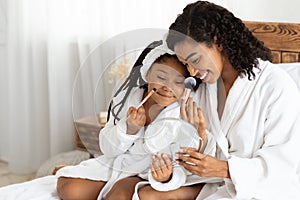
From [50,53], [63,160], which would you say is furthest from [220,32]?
[50,53]

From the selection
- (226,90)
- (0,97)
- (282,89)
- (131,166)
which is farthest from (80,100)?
(0,97)

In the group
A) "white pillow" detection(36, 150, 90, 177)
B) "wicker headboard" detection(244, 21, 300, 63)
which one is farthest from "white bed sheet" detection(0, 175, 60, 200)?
"white pillow" detection(36, 150, 90, 177)

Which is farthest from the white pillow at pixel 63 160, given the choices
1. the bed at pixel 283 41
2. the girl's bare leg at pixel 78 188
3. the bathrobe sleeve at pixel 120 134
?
the bathrobe sleeve at pixel 120 134

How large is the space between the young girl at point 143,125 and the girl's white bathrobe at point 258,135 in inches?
4.6

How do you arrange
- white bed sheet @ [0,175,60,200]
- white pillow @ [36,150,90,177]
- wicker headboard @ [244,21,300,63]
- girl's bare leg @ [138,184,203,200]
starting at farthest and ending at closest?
1. white pillow @ [36,150,90,177]
2. wicker headboard @ [244,21,300,63]
3. white bed sheet @ [0,175,60,200]
4. girl's bare leg @ [138,184,203,200]

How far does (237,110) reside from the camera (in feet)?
5.04

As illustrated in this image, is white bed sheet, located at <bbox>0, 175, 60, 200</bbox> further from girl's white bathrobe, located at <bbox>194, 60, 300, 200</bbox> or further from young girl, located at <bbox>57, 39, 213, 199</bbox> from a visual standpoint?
girl's white bathrobe, located at <bbox>194, 60, 300, 200</bbox>

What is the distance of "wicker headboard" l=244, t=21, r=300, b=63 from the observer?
2084 mm

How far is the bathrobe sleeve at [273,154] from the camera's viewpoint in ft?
4.73

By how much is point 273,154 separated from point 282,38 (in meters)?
Answer: 0.79

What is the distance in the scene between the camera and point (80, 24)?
3244 mm

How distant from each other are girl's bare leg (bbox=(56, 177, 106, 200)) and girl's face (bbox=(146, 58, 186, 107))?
37 cm

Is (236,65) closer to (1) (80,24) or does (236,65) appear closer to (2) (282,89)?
(2) (282,89)

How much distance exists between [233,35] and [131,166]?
0.45 m
